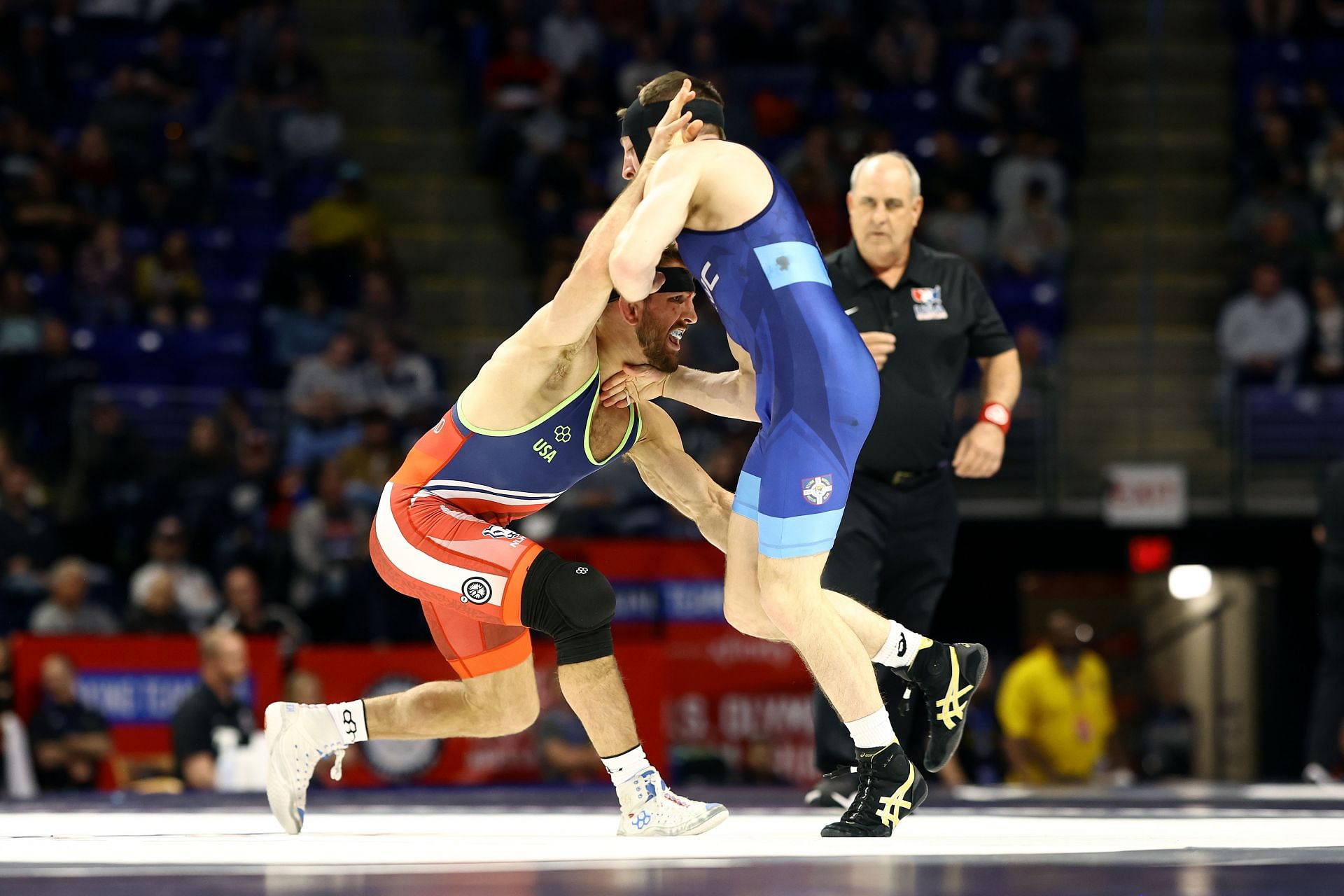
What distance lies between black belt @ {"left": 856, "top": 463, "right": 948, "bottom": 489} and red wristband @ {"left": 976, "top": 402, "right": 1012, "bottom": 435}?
20 cm

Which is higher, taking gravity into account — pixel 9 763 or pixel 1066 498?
pixel 1066 498

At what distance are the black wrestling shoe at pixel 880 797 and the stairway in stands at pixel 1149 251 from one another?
6.70 metres

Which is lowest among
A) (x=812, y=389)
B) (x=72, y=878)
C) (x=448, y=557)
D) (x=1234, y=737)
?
(x=1234, y=737)

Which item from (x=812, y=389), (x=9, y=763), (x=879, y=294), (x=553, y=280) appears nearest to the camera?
(x=812, y=389)

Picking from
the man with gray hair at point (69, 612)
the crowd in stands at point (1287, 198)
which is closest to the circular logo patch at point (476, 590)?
the man with gray hair at point (69, 612)

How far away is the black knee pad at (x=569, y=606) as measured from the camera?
4.19 meters

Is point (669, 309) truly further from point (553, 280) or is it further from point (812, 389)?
point (553, 280)

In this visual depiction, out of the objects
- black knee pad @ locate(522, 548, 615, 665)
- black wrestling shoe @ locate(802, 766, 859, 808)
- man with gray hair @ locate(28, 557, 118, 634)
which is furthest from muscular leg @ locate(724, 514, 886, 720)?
man with gray hair @ locate(28, 557, 118, 634)

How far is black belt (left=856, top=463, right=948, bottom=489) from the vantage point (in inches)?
205

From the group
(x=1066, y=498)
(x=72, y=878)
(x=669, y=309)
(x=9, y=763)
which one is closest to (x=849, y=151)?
(x=1066, y=498)

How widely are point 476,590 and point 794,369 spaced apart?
93 centimetres

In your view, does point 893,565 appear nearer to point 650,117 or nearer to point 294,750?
point 650,117

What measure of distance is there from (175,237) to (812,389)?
26.4ft

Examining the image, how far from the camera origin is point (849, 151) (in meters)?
12.0
